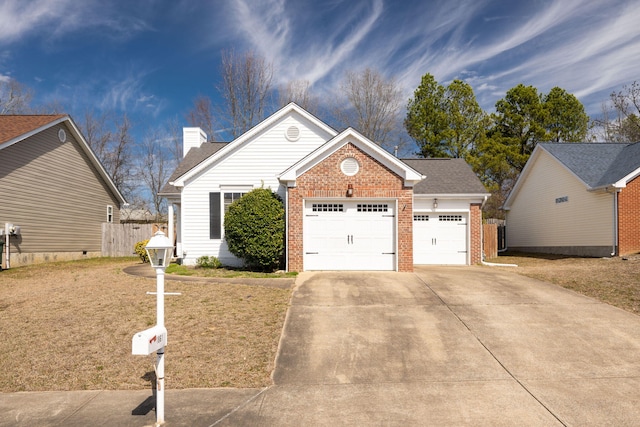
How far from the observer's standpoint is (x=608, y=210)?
18.5 m

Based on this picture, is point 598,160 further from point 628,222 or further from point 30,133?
point 30,133

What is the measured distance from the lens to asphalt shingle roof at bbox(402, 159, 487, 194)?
16828 millimetres

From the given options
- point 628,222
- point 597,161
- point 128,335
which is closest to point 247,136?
point 128,335

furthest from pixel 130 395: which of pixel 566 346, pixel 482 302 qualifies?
pixel 482 302

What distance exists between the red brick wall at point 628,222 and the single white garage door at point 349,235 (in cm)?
1038

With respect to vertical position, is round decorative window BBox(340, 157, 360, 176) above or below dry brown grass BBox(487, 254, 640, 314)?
above

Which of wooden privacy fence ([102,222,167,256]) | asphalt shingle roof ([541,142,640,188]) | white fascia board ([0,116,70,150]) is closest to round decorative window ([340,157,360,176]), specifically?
asphalt shingle roof ([541,142,640,188])

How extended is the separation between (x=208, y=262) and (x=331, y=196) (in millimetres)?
5190

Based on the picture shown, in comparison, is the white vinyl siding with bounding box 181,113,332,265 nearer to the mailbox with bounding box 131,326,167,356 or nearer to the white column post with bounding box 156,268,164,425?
the white column post with bounding box 156,268,164,425

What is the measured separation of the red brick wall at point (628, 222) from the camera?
17938 mm

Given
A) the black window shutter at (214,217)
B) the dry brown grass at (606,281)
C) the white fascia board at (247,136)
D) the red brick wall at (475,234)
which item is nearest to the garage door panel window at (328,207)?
the white fascia board at (247,136)

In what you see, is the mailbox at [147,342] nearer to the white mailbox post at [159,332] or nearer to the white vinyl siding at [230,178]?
the white mailbox post at [159,332]

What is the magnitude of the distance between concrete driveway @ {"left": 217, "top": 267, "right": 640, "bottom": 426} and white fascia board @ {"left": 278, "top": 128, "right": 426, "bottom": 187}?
402 cm

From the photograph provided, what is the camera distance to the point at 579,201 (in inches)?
802
